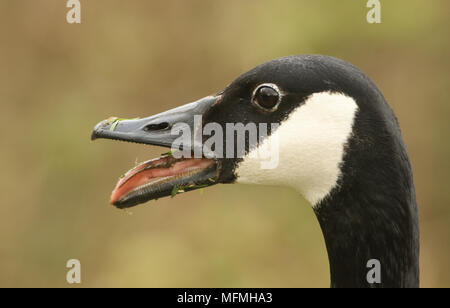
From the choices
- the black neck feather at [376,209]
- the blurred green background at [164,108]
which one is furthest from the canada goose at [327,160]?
the blurred green background at [164,108]

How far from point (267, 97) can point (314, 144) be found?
283mm

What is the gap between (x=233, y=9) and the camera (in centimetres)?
730

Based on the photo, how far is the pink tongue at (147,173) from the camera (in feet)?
9.22

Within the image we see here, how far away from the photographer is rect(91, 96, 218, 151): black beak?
2.83m

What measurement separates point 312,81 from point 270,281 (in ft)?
12.8

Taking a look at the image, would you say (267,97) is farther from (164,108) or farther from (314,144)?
(164,108)

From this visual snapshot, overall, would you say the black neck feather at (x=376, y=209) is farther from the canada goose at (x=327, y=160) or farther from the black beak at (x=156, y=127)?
the black beak at (x=156, y=127)

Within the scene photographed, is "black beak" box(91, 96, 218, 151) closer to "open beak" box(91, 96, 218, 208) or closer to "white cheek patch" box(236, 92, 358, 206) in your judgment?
"open beak" box(91, 96, 218, 208)

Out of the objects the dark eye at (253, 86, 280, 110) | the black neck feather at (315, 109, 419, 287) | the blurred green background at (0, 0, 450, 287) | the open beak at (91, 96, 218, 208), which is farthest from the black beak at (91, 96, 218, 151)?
the blurred green background at (0, 0, 450, 287)

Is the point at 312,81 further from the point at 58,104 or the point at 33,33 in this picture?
the point at 33,33

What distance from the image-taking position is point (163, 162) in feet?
9.52

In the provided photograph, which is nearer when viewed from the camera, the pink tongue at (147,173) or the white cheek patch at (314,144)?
the white cheek patch at (314,144)

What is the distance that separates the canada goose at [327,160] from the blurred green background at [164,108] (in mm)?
3338

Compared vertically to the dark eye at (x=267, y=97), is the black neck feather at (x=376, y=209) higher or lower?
lower
